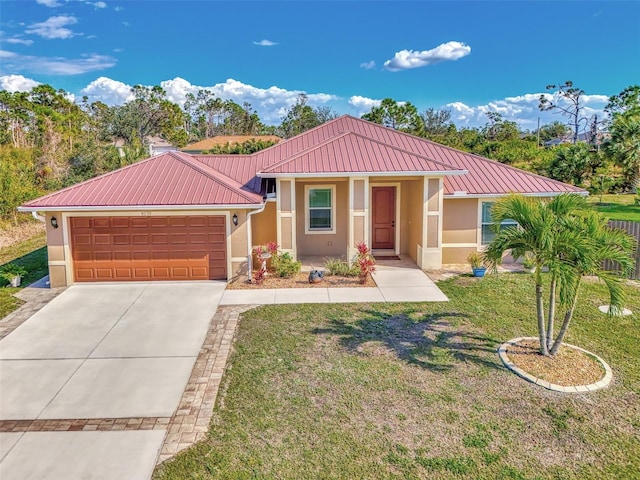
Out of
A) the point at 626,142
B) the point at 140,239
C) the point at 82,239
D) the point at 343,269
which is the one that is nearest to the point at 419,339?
the point at 343,269

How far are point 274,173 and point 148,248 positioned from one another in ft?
13.9

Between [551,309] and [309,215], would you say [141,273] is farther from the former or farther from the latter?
[551,309]

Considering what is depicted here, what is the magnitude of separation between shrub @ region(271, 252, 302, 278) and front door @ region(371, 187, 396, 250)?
4.02 metres

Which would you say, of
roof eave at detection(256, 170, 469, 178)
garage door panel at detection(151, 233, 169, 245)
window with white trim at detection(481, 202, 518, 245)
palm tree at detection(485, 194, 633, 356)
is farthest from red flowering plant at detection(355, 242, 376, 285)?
garage door panel at detection(151, 233, 169, 245)

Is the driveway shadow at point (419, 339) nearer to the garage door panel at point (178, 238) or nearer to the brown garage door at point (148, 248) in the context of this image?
the brown garage door at point (148, 248)

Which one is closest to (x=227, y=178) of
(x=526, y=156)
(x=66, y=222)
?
(x=66, y=222)

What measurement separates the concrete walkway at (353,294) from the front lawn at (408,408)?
143 centimetres

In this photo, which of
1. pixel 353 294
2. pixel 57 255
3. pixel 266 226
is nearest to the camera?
pixel 353 294

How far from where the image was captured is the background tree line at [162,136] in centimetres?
2321

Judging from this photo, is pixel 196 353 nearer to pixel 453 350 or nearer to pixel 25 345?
pixel 25 345

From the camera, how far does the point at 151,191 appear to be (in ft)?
40.2

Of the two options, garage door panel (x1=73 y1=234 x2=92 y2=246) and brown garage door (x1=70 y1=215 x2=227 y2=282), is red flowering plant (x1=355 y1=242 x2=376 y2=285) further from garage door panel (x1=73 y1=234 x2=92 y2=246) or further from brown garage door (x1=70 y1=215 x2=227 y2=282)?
garage door panel (x1=73 y1=234 x2=92 y2=246)

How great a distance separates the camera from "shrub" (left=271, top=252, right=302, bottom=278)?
12.6 m

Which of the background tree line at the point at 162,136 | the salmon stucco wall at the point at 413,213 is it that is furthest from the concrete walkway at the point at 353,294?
the background tree line at the point at 162,136
